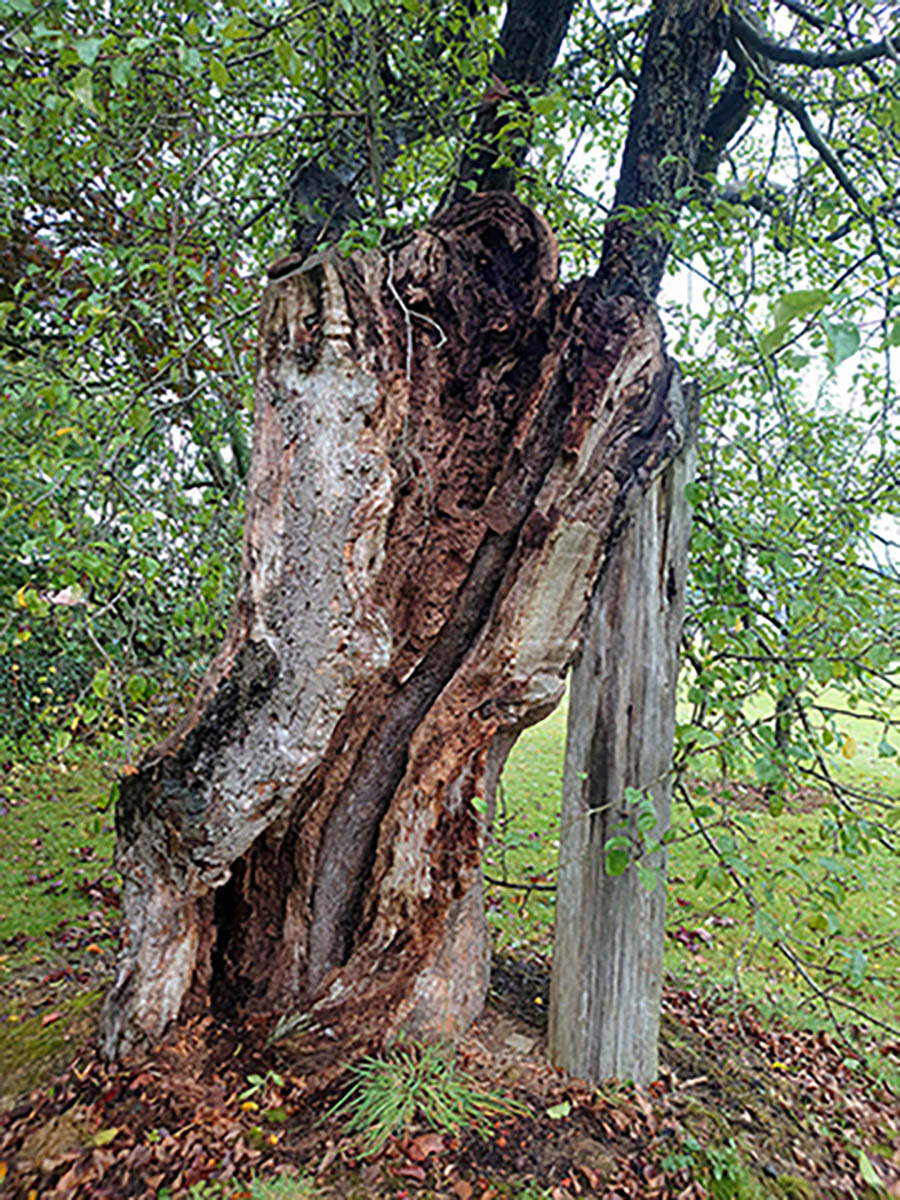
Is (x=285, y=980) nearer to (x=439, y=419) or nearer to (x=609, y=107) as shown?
(x=439, y=419)

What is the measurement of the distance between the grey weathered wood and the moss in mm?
1610

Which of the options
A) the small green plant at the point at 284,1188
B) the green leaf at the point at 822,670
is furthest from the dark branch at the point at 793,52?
the small green plant at the point at 284,1188

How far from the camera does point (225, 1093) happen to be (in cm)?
221

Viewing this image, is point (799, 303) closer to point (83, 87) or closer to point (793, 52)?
point (83, 87)

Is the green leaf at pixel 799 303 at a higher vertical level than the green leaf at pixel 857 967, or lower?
higher

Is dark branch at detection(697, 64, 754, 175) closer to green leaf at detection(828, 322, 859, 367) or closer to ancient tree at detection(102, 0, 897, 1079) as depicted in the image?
ancient tree at detection(102, 0, 897, 1079)

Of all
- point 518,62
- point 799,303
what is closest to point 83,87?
point 799,303

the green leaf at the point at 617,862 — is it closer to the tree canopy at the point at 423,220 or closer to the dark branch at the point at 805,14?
the tree canopy at the point at 423,220

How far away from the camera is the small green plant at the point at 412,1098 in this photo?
2127 millimetres

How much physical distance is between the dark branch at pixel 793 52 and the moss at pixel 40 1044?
4.56 m

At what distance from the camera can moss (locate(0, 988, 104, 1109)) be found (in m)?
2.33

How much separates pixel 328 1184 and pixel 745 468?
115 inches

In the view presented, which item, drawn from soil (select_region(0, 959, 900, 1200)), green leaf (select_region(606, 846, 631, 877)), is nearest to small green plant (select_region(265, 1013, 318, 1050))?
soil (select_region(0, 959, 900, 1200))

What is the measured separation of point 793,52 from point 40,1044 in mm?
4764
